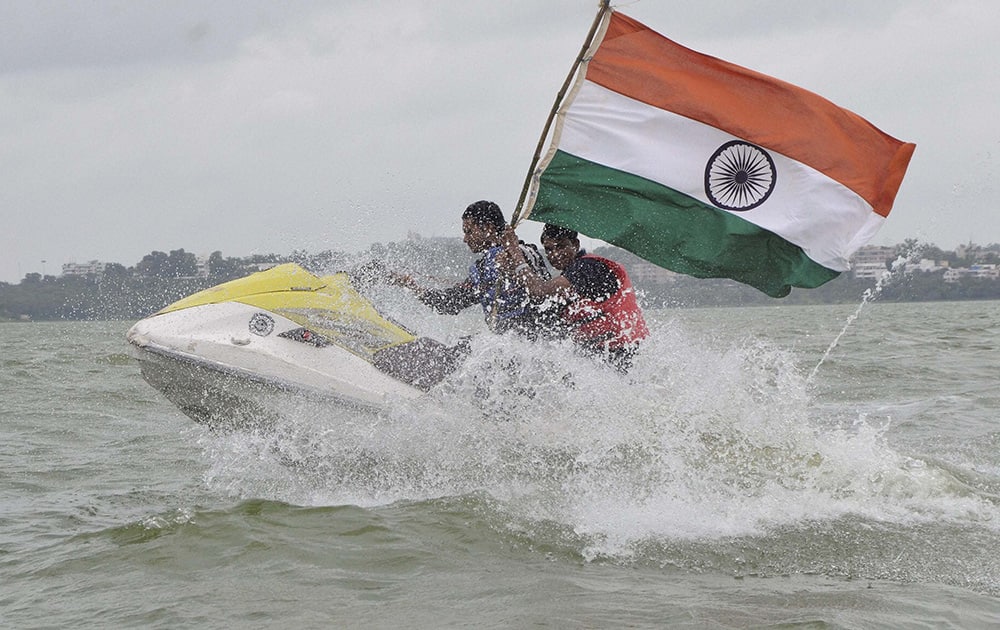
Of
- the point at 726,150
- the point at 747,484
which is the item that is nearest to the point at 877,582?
the point at 747,484

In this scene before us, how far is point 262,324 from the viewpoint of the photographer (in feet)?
22.4

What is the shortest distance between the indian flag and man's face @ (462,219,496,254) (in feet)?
3.48

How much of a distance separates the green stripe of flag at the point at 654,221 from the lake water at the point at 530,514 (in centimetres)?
101

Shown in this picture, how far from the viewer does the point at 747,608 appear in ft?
14.5

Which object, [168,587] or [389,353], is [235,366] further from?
[168,587]

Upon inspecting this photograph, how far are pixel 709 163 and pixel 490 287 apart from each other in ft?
5.93

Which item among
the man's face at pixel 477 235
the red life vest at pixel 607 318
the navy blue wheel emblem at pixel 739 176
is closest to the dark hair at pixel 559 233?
the red life vest at pixel 607 318

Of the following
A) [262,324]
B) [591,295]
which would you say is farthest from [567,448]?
[262,324]

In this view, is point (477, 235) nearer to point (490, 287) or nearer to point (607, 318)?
point (490, 287)

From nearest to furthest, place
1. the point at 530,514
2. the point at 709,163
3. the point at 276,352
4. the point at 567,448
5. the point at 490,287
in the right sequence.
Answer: the point at 530,514 → the point at 709,163 → the point at 276,352 → the point at 567,448 → the point at 490,287

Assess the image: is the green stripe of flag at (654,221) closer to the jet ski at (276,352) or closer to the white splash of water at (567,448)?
the white splash of water at (567,448)

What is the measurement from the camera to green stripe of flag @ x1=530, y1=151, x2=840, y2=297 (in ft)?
20.7

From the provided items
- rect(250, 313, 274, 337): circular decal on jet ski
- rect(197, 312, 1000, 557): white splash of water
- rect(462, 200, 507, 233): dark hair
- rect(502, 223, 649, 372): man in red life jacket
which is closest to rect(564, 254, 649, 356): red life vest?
rect(502, 223, 649, 372): man in red life jacket

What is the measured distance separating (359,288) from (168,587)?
2.86 m
